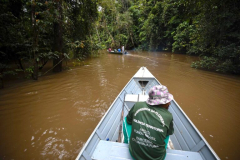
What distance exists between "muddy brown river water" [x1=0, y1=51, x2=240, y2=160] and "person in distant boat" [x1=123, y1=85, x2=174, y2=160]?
159cm

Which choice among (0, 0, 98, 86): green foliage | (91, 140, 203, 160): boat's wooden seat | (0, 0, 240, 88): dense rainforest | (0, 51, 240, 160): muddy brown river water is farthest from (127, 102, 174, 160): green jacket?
(0, 0, 240, 88): dense rainforest

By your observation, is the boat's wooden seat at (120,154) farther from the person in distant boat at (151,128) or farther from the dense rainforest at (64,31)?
the dense rainforest at (64,31)

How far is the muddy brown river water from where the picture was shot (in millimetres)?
2404

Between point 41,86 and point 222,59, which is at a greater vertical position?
point 222,59

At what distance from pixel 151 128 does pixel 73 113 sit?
2846 mm

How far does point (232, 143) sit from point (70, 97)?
15.3ft

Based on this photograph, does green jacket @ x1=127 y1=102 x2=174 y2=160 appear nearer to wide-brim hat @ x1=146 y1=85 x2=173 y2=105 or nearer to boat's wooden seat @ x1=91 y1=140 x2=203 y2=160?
wide-brim hat @ x1=146 y1=85 x2=173 y2=105

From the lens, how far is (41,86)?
521 cm

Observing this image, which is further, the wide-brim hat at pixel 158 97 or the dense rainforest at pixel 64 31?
the dense rainforest at pixel 64 31

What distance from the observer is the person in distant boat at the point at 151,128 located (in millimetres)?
1264

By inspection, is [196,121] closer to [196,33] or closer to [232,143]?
[232,143]

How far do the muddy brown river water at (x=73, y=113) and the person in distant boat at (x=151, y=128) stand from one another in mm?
1588

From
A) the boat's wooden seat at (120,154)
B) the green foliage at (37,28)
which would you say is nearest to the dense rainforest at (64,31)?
the green foliage at (37,28)

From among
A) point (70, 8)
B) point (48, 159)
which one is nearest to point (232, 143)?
point (48, 159)
